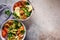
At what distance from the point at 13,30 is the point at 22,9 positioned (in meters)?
0.14

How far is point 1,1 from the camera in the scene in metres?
1.00

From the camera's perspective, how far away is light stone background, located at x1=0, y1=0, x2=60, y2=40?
3.22 ft

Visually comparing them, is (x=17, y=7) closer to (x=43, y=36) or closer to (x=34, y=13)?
(x=34, y=13)

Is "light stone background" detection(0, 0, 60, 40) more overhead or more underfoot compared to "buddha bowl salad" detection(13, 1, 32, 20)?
more underfoot

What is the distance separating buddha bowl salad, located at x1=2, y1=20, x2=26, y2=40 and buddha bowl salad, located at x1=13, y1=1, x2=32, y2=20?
0.04 m

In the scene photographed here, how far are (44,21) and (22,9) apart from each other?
153 millimetres

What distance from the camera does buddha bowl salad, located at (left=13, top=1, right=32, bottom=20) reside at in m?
0.95

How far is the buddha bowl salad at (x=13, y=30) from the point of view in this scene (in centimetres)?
92

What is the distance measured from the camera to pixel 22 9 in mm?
972

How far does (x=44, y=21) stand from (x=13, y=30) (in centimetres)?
20

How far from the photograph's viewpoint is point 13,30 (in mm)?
927

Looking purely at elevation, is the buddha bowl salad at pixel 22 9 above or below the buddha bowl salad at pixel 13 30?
above

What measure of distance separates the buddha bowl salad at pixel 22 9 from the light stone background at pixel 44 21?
2.0 inches

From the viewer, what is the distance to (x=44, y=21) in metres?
1.01
